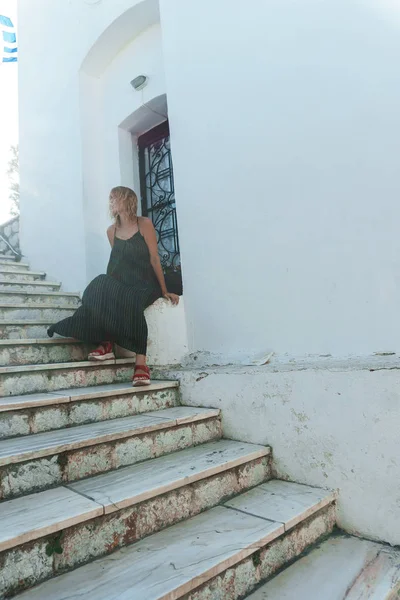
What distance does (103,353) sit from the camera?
9.05 feet

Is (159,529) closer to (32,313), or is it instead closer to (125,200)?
(125,200)

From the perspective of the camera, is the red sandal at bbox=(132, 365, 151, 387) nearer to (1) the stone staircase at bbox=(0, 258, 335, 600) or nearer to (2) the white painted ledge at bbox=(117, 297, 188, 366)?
(1) the stone staircase at bbox=(0, 258, 335, 600)

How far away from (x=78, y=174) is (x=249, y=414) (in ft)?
12.7

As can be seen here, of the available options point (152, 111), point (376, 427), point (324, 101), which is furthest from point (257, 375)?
point (152, 111)

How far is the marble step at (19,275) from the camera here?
4750 millimetres

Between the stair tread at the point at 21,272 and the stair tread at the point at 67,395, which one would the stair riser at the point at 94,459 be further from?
the stair tread at the point at 21,272

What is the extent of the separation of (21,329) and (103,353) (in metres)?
0.82

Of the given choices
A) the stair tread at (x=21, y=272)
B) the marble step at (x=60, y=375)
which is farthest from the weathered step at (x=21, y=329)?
the stair tread at (x=21, y=272)

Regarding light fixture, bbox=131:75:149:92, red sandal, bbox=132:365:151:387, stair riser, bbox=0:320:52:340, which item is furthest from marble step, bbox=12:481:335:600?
light fixture, bbox=131:75:149:92

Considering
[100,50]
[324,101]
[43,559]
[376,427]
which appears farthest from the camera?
[100,50]

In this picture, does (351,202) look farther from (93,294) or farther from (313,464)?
(93,294)

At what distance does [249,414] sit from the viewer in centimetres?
232

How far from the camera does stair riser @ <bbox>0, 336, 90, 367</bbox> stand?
2.59m

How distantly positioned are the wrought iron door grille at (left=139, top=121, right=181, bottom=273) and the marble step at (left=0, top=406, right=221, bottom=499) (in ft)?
6.80
